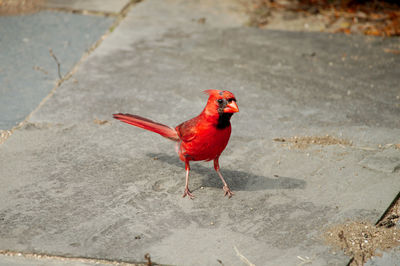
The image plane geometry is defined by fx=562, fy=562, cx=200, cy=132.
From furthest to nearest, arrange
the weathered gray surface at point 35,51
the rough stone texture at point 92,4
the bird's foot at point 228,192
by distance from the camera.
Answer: the rough stone texture at point 92,4 → the weathered gray surface at point 35,51 → the bird's foot at point 228,192

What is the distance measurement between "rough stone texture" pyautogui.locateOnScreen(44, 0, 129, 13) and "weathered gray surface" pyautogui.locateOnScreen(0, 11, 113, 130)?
0.63 ft

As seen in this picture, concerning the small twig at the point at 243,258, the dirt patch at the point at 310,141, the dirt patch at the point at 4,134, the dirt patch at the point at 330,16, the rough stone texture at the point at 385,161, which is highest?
the dirt patch at the point at 330,16

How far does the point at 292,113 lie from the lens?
15.3 ft

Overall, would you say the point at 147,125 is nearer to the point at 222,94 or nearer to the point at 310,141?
the point at 222,94

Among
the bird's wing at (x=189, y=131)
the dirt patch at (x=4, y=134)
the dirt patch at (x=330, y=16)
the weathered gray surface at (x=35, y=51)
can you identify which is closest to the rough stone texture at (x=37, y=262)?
the bird's wing at (x=189, y=131)

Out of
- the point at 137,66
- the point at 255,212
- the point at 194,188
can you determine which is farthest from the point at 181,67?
the point at 255,212

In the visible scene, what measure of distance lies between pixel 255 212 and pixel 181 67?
2300 millimetres

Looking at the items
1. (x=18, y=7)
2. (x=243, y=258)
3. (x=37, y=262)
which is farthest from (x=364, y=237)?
(x=18, y=7)

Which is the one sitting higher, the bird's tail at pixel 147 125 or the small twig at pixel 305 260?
the bird's tail at pixel 147 125

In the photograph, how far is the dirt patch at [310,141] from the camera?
4.18m

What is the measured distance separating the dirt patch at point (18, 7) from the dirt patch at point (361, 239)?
472 centimetres

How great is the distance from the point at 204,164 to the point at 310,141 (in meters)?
0.83

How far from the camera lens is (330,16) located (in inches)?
258

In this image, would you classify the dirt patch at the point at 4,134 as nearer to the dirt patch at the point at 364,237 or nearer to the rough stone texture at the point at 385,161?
the dirt patch at the point at 364,237
